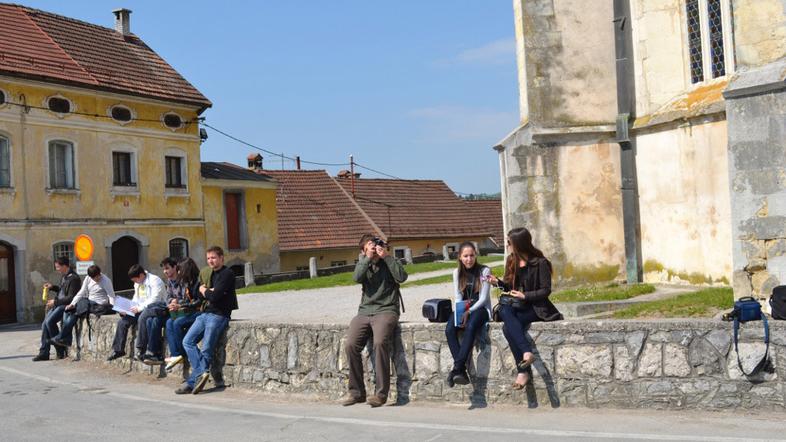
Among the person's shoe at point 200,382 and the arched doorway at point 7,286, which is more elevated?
the arched doorway at point 7,286

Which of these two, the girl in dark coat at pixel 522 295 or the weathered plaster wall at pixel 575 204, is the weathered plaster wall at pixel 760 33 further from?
the girl in dark coat at pixel 522 295

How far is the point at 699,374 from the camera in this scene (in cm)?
841

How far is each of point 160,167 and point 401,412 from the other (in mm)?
26501

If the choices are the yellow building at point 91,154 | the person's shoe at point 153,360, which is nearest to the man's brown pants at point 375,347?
the person's shoe at point 153,360

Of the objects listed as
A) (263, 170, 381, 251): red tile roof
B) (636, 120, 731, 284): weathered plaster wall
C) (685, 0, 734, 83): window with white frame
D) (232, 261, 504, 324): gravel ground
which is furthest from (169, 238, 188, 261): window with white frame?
(685, 0, 734, 83): window with white frame

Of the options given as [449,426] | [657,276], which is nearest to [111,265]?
[657,276]

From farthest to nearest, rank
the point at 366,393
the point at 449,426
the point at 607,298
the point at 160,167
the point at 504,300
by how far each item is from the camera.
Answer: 1. the point at 160,167
2. the point at 607,298
3. the point at 366,393
4. the point at 504,300
5. the point at 449,426

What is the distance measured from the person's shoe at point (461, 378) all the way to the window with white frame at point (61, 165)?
2392 cm

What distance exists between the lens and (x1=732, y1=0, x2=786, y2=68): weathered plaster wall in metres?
12.0

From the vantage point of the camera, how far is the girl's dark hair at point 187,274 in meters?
11.9

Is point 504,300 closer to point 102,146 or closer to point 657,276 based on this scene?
point 657,276

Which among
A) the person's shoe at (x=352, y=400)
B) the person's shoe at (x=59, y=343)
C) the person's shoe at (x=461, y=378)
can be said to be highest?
the person's shoe at (x=59, y=343)

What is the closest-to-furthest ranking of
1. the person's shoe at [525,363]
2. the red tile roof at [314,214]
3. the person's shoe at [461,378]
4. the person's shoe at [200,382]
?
the person's shoe at [525,363]
the person's shoe at [461,378]
the person's shoe at [200,382]
the red tile roof at [314,214]

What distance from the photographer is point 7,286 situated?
2838cm
